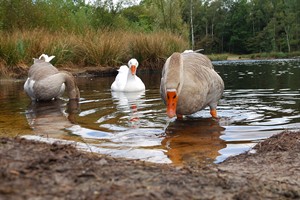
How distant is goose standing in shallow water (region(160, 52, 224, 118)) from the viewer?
445 cm

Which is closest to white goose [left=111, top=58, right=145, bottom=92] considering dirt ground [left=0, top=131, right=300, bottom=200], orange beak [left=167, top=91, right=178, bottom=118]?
orange beak [left=167, top=91, right=178, bottom=118]

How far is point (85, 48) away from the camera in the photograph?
763 inches

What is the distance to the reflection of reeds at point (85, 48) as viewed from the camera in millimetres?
16469

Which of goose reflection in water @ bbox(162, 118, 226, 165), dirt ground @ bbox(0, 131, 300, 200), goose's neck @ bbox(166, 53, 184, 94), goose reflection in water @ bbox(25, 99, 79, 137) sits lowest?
goose reflection in water @ bbox(162, 118, 226, 165)

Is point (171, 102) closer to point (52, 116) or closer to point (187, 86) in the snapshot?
point (187, 86)

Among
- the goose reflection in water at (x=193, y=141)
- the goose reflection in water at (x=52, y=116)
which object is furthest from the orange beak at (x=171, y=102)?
the goose reflection in water at (x=52, y=116)

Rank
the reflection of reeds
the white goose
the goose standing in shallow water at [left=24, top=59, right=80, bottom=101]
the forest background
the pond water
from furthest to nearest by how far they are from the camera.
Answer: the forest background
the reflection of reeds
the white goose
the goose standing in shallow water at [left=24, top=59, right=80, bottom=101]
the pond water

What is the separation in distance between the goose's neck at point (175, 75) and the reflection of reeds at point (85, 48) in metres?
12.6

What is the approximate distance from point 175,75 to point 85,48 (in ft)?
50.6

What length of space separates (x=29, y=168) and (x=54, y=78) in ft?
21.0


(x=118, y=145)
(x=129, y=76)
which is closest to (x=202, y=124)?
(x=118, y=145)

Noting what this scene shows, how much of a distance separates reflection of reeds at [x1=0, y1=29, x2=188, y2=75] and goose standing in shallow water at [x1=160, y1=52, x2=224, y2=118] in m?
12.2

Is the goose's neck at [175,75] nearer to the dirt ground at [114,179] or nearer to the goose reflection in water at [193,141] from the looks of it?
the goose reflection in water at [193,141]

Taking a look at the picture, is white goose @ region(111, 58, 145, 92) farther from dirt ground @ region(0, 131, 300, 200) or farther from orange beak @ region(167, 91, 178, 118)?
dirt ground @ region(0, 131, 300, 200)
